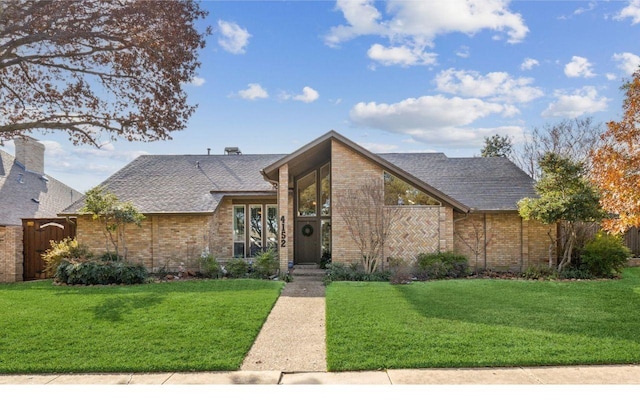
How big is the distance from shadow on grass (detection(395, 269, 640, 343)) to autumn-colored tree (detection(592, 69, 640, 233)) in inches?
73.8

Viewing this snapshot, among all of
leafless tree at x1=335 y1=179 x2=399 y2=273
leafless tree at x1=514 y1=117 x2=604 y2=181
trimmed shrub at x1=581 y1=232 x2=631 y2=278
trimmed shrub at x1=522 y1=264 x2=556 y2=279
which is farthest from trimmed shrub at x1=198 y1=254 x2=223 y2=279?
leafless tree at x1=514 y1=117 x2=604 y2=181

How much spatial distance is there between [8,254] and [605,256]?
808 inches

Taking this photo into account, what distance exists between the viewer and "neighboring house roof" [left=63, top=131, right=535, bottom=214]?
14.2 m

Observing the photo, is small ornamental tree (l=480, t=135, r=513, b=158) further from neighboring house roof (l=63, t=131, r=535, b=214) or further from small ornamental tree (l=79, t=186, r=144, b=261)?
small ornamental tree (l=79, t=186, r=144, b=261)

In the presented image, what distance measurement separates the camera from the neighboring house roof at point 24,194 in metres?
18.7

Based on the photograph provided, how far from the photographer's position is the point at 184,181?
691 inches

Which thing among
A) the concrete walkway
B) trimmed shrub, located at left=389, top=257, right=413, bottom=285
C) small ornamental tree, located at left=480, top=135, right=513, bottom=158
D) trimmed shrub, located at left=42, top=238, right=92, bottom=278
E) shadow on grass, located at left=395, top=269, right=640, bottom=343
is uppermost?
small ornamental tree, located at left=480, top=135, right=513, bottom=158

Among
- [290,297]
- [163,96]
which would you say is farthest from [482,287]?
[163,96]

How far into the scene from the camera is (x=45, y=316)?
821 centimetres

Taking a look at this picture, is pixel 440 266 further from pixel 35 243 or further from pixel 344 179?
pixel 35 243

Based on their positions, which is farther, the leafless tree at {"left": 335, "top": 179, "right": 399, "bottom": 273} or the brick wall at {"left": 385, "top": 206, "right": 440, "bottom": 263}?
the brick wall at {"left": 385, "top": 206, "right": 440, "bottom": 263}

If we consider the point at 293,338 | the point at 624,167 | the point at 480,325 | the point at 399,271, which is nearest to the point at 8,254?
the point at 293,338

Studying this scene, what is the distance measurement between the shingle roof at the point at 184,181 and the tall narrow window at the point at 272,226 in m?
0.96

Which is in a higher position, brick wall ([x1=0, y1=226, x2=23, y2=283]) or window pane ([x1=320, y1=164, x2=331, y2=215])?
window pane ([x1=320, y1=164, x2=331, y2=215])
